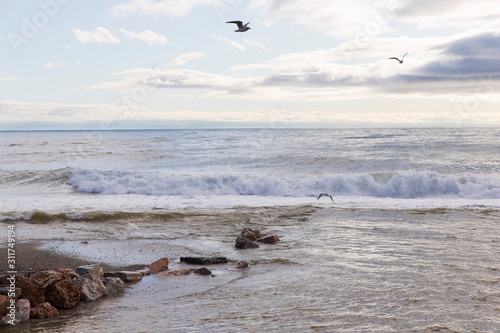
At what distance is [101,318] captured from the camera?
193 inches

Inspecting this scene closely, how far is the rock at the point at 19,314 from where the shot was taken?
4641 millimetres

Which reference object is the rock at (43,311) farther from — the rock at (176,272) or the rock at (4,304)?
the rock at (176,272)

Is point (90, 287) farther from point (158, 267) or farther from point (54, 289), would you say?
point (158, 267)

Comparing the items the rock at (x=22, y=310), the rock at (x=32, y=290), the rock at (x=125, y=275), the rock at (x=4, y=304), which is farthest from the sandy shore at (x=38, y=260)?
the rock at (x=4, y=304)

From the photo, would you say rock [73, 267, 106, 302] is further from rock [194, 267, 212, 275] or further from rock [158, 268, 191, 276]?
rock [194, 267, 212, 275]

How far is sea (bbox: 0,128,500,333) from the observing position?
4.81m

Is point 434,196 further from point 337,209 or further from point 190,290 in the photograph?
point 190,290

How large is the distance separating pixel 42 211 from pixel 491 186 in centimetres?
1628

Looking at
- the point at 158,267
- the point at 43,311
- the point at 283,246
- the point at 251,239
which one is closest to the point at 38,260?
the point at 158,267

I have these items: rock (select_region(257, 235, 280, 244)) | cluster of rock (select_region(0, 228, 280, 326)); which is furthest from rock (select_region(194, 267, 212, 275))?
rock (select_region(257, 235, 280, 244))

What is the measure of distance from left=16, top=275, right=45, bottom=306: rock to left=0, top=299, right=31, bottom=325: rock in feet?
0.59

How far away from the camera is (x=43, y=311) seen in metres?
4.93

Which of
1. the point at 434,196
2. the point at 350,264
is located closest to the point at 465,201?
the point at 434,196

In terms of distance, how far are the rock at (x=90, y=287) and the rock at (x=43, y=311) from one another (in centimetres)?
47
